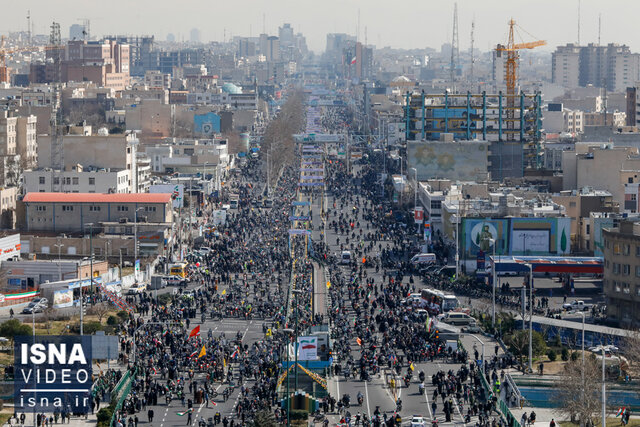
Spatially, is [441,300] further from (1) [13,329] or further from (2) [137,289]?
(1) [13,329]

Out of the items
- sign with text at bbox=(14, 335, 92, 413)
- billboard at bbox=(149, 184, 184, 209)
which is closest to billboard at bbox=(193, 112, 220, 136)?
billboard at bbox=(149, 184, 184, 209)

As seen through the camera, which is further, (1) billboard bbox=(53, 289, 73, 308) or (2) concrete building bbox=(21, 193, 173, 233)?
(2) concrete building bbox=(21, 193, 173, 233)

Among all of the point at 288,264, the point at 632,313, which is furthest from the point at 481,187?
the point at 632,313

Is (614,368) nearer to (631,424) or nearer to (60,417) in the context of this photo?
(631,424)

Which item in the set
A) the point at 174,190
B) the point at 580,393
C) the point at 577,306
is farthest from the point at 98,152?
the point at 580,393

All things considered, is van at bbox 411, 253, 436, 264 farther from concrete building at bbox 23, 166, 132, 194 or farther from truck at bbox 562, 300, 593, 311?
concrete building at bbox 23, 166, 132, 194
